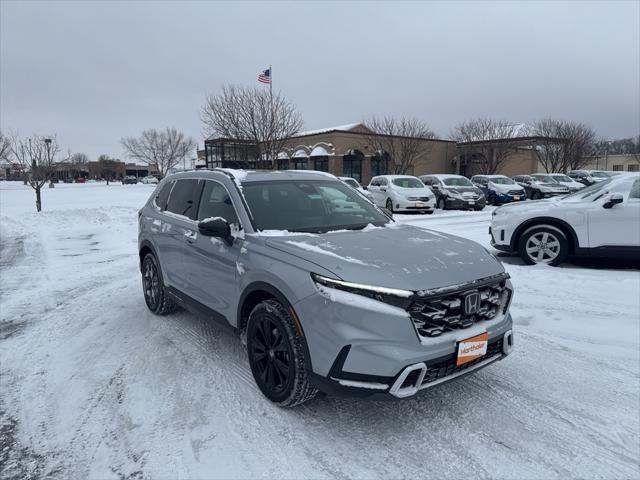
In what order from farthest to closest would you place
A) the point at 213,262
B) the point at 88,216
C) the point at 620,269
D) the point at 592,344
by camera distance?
1. the point at 88,216
2. the point at 620,269
3. the point at 592,344
4. the point at 213,262

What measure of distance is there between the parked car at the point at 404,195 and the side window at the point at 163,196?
12.0 meters

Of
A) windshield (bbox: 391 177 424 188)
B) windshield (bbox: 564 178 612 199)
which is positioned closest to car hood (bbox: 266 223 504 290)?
windshield (bbox: 564 178 612 199)

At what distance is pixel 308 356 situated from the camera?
2779 millimetres

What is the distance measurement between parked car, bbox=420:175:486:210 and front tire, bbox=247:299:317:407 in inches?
675

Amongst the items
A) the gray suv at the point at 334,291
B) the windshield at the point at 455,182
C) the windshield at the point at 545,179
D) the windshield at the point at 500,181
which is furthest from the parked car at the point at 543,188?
the gray suv at the point at 334,291

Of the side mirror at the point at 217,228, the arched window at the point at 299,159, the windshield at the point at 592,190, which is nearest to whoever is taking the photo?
the side mirror at the point at 217,228

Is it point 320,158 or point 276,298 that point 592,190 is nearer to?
point 276,298

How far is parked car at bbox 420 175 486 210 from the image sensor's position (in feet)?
62.2

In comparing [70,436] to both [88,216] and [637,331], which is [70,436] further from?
[88,216]

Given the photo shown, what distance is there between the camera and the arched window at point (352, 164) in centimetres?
3844

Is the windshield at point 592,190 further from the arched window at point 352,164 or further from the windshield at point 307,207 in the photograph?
the arched window at point 352,164

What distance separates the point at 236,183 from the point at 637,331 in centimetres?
443

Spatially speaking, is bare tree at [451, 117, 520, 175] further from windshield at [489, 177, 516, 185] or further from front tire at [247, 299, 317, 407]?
front tire at [247, 299, 317, 407]

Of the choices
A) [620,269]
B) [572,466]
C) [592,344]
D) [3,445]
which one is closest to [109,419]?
[3,445]
